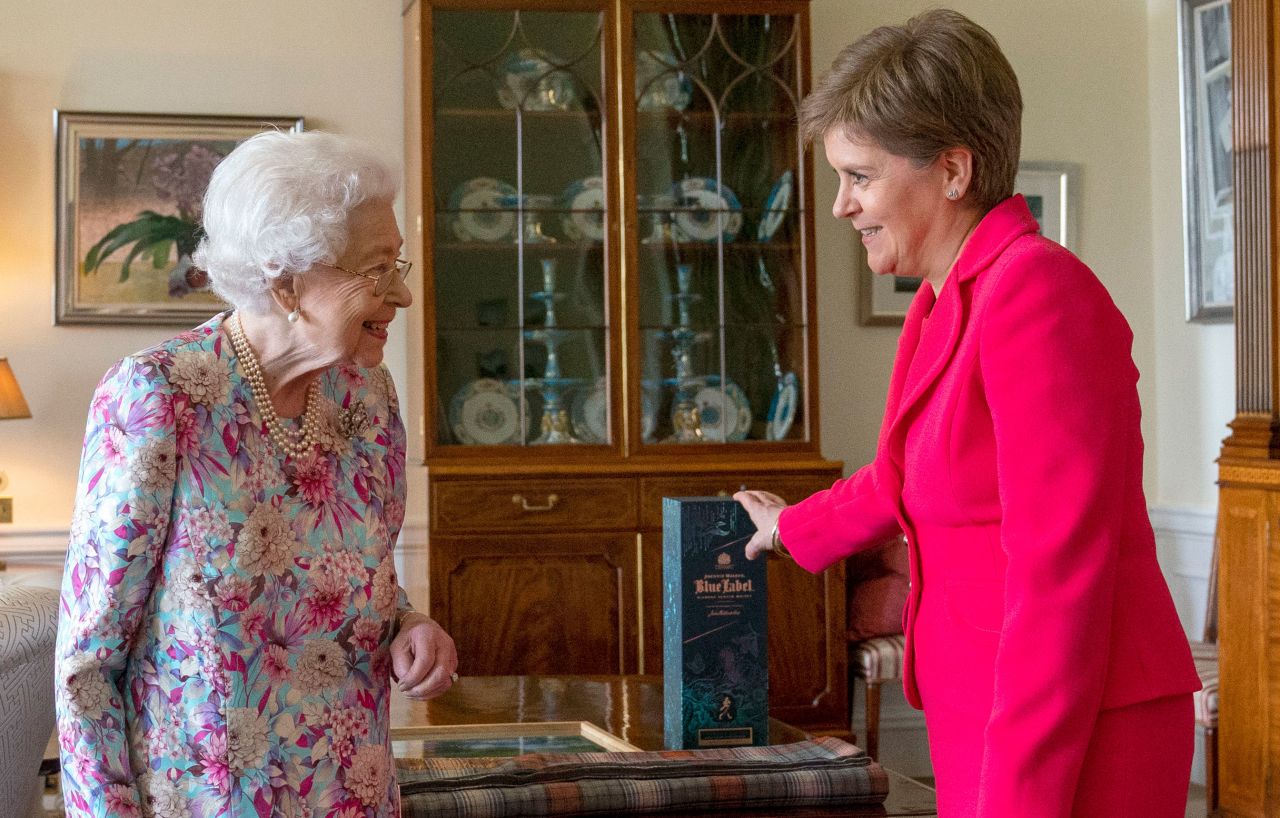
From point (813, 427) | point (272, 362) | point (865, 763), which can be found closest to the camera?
point (272, 362)

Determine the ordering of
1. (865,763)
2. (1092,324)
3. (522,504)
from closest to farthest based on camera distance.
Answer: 1. (1092,324)
2. (865,763)
3. (522,504)

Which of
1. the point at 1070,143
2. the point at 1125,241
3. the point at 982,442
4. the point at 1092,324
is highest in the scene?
the point at 1070,143

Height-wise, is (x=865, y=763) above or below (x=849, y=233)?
below

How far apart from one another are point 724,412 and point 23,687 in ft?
8.69

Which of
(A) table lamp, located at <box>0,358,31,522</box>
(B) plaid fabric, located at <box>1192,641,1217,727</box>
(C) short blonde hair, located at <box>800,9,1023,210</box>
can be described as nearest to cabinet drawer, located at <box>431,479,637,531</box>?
(A) table lamp, located at <box>0,358,31,522</box>

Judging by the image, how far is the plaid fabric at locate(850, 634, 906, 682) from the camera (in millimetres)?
4051

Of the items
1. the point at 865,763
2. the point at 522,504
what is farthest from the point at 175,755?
the point at 522,504

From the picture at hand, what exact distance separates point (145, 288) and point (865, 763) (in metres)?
3.39

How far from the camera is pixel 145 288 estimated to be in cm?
432

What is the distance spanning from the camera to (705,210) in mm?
4254

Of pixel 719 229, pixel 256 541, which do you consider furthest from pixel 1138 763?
pixel 719 229

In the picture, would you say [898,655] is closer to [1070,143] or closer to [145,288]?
[1070,143]

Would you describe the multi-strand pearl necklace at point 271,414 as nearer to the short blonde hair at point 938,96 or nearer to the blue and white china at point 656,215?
the short blonde hair at point 938,96

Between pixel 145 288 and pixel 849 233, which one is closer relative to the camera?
pixel 145 288
